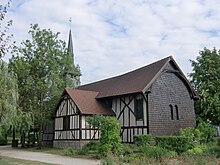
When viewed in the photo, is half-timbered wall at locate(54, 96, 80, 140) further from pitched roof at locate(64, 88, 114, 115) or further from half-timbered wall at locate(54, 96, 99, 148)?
pitched roof at locate(64, 88, 114, 115)

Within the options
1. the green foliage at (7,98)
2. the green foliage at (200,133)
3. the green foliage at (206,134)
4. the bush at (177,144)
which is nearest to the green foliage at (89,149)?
the bush at (177,144)

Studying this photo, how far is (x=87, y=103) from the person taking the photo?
Answer: 23.2 meters

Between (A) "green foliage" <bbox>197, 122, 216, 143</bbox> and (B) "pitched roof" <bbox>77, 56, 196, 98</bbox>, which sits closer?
(A) "green foliage" <bbox>197, 122, 216, 143</bbox>

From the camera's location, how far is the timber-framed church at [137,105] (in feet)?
67.2

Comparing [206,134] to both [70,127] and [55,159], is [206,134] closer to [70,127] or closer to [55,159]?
[70,127]

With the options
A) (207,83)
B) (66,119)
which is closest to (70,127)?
A: (66,119)

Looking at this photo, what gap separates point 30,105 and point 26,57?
460cm

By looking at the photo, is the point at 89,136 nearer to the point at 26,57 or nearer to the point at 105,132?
the point at 105,132

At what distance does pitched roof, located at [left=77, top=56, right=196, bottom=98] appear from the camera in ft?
68.3

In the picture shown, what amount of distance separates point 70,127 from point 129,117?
17.5 feet

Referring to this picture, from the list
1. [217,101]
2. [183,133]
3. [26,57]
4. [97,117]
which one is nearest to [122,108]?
[97,117]

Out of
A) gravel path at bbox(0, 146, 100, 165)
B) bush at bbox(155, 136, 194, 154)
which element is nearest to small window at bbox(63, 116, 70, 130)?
gravel path at bbox(0, 146, 100, 165)

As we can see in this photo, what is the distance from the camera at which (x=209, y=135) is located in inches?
835

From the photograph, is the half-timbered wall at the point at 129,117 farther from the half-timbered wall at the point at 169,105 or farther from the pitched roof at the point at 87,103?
the pitched roof at the point at 87,103
